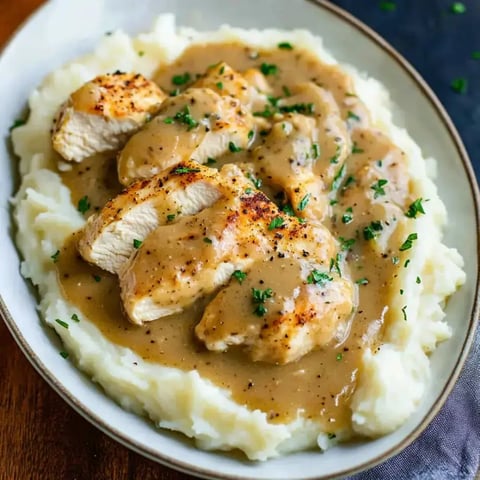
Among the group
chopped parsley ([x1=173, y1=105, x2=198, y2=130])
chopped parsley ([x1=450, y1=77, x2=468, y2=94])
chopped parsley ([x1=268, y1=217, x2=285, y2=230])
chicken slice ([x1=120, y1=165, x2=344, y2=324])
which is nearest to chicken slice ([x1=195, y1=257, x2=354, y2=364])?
chicken slice ([x1=120, y1=165, x2=344, y2=324])

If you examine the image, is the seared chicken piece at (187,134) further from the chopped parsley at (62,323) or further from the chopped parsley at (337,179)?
the chopped parsley at (62,323)

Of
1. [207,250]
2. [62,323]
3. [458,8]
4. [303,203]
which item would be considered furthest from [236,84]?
[458,8]

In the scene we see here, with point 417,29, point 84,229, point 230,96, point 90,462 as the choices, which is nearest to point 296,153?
point 230,96

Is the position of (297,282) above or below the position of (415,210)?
below

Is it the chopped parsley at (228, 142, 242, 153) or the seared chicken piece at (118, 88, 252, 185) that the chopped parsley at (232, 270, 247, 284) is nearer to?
the seared chicken piece at (118, 88, 252, 185)

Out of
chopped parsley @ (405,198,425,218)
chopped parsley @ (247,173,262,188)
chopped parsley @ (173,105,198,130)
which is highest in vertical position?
chopped parsley @ (173,105,198,130)

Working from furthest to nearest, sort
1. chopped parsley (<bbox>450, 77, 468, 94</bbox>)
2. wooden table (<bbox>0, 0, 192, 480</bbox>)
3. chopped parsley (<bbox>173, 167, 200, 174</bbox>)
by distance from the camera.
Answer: chopped parsley (<bbox>450, 77, 468, 94</bbox>)
chopped parsley (<bbox>173, 167, 200, 174</bbox>)
wooden table (<bbox>0, 0, 192, 480</bbox>)

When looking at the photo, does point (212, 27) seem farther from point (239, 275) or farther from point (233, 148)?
point (239, 275)
